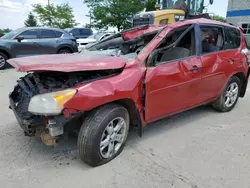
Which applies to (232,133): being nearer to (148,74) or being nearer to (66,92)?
(148,74)

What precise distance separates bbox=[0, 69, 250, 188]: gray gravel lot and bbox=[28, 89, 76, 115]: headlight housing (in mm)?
777

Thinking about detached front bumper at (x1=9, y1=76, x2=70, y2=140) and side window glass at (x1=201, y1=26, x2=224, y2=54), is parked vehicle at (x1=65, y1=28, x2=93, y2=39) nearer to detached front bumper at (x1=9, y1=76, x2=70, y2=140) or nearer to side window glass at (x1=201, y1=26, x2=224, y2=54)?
side window glass at (x1=201, y1=26, x2=224, y2=54)

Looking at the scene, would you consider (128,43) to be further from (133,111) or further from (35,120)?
(35,120)

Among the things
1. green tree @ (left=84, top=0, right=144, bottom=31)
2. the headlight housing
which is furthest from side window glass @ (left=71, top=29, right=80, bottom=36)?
the headlight housing

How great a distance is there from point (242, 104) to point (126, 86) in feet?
11.9

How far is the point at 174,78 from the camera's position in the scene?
11.1ft

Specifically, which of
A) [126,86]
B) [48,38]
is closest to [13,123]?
[126,86]

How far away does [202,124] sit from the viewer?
13.6 feet

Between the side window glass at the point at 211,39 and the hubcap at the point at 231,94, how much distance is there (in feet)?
2.77

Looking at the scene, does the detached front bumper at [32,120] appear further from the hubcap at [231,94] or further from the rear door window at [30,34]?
the rear door window at [30,34]

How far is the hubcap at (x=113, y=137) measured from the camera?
2.85 m

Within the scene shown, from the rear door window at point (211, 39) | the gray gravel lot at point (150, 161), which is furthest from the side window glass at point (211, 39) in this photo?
the gray gravel lot at point (150, 161)

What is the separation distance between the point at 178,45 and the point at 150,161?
6.49ft

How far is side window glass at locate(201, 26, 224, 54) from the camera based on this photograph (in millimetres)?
4062
